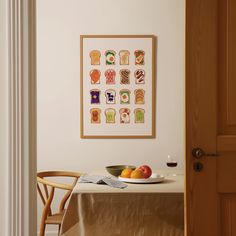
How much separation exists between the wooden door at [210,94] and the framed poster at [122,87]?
2079 millimetres

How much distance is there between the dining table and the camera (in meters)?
2.94

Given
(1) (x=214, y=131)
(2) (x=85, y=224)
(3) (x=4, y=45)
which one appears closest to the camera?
(3) (x=4, y=45)

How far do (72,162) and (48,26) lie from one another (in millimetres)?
1484

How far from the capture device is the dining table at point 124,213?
294 cm

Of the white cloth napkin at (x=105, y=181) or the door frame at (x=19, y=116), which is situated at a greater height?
the door frame at (x=19, y=116)

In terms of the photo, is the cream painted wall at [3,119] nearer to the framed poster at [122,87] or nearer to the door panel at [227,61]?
the door panel at [227,61]

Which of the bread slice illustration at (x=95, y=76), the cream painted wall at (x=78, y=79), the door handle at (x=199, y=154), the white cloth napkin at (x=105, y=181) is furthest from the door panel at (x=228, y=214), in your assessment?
the bread slice illustration at (x=95, y=76)

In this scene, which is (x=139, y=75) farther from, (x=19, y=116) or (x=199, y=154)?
(x=19, y=116)

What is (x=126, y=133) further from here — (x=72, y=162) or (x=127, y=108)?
(x=72, y=162)

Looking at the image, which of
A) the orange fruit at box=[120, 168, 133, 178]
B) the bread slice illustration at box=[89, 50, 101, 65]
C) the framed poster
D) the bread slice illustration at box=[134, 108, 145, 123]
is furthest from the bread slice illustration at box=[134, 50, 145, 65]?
the orange fruit at box=[120, 168, 133, 178]

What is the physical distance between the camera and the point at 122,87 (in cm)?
481

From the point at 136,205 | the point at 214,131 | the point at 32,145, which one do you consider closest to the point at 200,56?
the point at 214,131

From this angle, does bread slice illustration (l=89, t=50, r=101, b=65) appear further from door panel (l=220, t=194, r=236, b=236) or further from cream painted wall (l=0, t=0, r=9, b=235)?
cream painted wall (l=0, t=0, r=9, b=235)

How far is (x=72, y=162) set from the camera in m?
4.82
